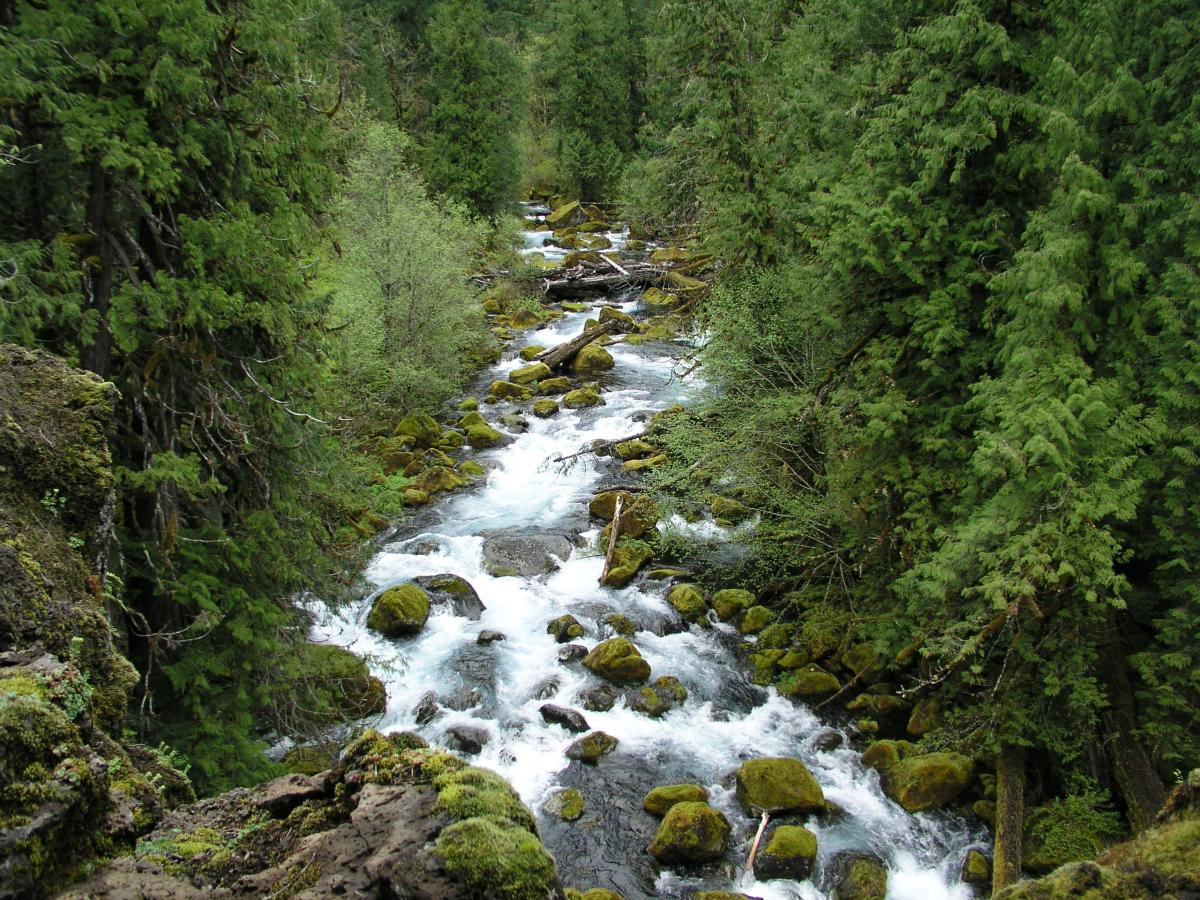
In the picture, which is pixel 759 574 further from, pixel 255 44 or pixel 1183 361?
pixel 255 44

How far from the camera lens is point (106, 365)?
18.7 feet

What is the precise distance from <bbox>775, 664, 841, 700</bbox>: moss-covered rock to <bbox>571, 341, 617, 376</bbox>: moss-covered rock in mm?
13728

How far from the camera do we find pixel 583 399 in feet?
67.5

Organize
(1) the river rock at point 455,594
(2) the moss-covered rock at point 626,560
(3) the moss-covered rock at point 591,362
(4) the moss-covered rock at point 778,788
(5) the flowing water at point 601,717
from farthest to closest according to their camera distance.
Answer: (3) the moss-covered rock at point 591,362 → (2) the moss-covered rock at point 626,560 → (1) the river rock at point 455,594 → (4) the moss-covered rock at point 778,788 → (5) the flowing water at point 601,717

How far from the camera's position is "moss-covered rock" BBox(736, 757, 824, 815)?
28.0ft

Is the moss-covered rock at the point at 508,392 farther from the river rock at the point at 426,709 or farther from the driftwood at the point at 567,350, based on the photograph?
the river rock at the point at 426,709

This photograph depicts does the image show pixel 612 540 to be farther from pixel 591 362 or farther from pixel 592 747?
pixel 591 362

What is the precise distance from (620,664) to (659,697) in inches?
28.8

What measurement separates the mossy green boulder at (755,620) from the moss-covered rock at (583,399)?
9657mm

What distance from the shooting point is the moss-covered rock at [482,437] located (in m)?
18.7

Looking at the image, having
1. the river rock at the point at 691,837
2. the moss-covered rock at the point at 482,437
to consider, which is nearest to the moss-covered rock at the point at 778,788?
the river rock at the point at 691,837

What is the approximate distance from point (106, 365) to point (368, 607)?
23.6 feet

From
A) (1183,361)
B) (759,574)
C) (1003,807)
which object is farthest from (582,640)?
(1183,361)

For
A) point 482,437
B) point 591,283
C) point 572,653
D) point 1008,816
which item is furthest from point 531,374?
point 1008,816
